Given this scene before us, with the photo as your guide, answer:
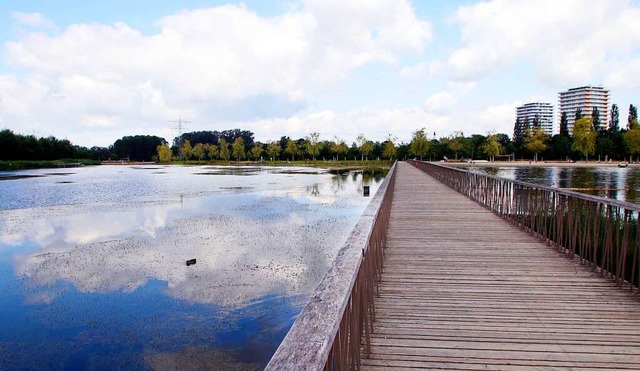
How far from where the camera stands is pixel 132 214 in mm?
17359

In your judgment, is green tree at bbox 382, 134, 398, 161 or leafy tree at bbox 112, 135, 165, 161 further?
leafy tree at bbox 112, 135, 165, 161

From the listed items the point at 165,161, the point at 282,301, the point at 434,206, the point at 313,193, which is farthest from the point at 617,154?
the point at 165,161

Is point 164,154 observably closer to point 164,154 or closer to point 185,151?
point 164,154

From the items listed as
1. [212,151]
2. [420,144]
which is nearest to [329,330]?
[420,144]

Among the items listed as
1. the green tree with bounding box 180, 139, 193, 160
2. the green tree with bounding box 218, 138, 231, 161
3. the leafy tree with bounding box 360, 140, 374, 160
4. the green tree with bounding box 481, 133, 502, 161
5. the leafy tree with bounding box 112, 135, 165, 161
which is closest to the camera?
the green tree with bounding box 481, 133, 502, 161

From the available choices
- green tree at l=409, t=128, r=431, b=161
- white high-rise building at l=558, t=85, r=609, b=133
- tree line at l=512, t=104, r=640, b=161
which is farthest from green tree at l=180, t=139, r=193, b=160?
white high-rise building at l=558, t=85, r=609, b=133

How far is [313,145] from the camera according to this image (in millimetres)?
101688

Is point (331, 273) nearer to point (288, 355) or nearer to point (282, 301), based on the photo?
point (288, 355)

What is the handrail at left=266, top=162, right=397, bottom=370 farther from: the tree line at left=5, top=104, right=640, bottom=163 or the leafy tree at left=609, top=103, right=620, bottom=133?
the leafy tree at left=609, top=103, right=620, bottom=133

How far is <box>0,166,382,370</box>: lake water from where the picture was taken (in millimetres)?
5992

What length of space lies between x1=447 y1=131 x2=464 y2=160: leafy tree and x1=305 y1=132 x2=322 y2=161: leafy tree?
29.1m

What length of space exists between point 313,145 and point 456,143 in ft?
106

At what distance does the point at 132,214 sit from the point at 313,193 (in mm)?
10533

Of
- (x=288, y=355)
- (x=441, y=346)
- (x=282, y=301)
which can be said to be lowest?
(x=282, y=301)
